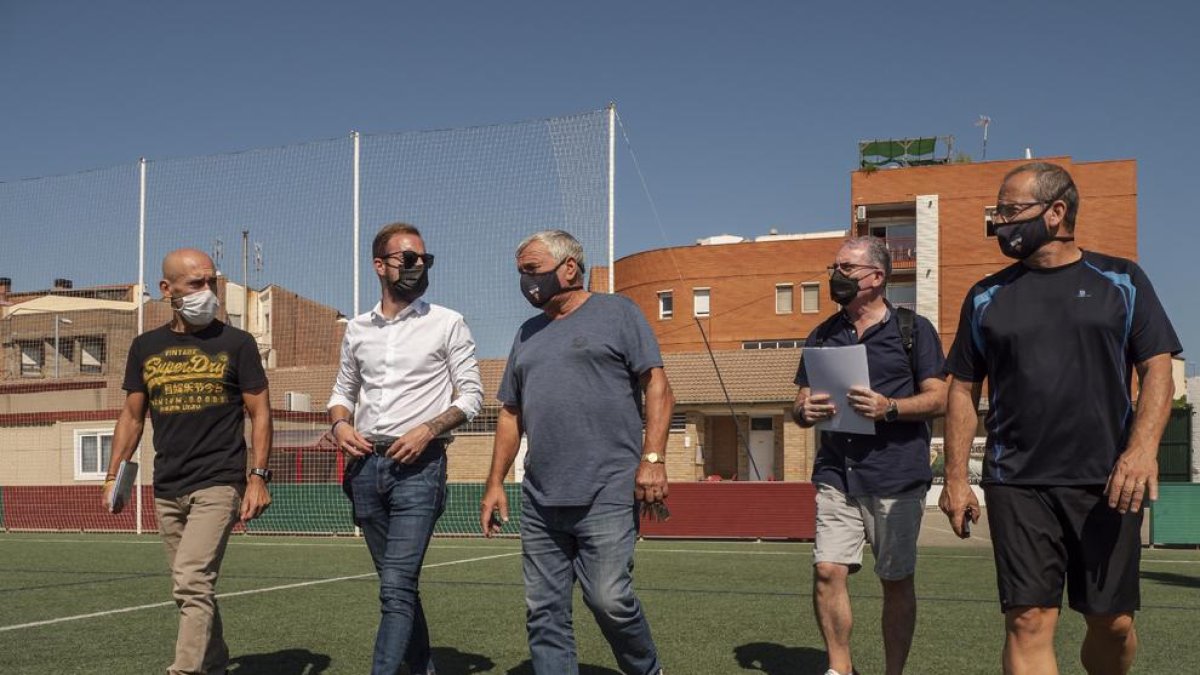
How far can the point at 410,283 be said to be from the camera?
211 inches

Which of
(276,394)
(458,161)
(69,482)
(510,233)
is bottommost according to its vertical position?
(69,482)

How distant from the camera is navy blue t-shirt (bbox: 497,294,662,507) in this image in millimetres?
4645

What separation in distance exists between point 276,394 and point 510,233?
26.8ft

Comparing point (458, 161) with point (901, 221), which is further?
point (901, 221)

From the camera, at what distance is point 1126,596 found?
12.8 ft

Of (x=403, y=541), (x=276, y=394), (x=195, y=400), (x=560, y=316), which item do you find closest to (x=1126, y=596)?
(x=560, y=316)

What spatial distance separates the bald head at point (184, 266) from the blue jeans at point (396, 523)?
112cm

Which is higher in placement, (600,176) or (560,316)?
(600,176)

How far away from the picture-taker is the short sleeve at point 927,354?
547cm

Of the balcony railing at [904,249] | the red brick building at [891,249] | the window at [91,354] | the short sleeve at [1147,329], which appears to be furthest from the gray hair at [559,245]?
the balcony railing at [904,249]

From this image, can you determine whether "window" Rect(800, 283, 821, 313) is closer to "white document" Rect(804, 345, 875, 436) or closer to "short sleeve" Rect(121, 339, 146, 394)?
"white document" Rect(804, 345, 875, 436)

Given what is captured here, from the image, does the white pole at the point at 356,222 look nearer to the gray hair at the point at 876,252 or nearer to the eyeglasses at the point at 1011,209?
the gray hair at the point at 876,252

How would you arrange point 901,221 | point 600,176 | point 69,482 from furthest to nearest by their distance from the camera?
point 901,221
point 69,482
point 600,176

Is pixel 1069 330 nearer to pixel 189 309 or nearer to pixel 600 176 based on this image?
pixel 189 309
